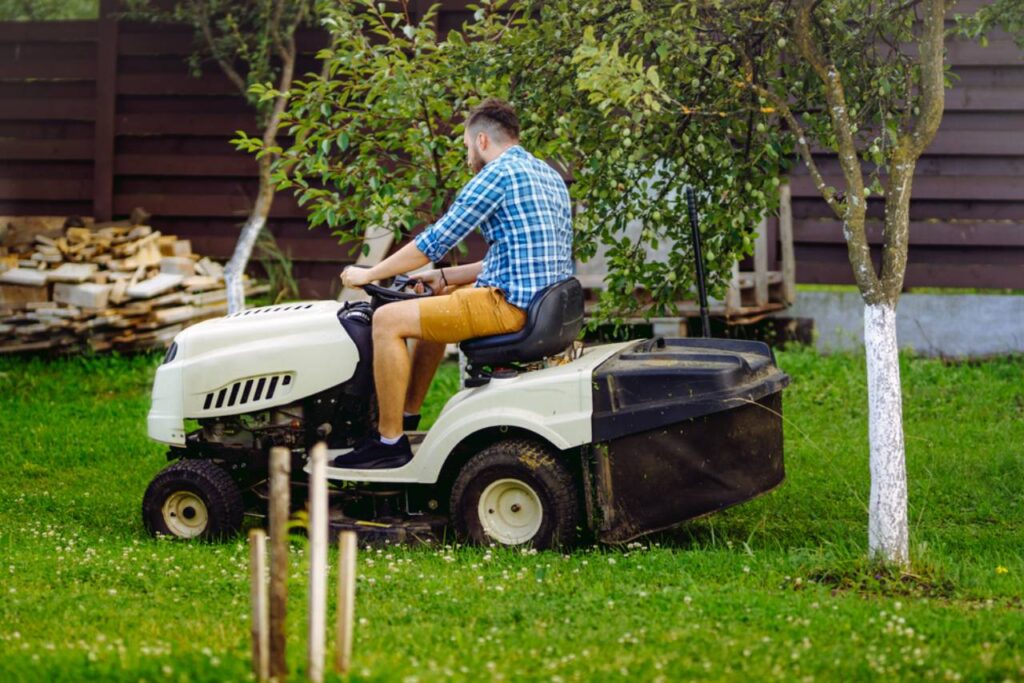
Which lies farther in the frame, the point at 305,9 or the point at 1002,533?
the point at 305,9

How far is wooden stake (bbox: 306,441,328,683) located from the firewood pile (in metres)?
6.85

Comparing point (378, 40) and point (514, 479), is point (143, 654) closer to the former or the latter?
point (514, 479)

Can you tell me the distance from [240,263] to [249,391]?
432cm

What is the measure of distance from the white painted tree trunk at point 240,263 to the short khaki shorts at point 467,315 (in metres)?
4.33

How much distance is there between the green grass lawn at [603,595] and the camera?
3.82 meters

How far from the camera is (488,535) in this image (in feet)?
17.5

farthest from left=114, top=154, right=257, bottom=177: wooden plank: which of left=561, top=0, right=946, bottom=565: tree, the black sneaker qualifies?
the black sneaker

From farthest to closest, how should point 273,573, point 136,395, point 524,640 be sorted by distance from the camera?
point 136,395 < point 524,640 < point 273,573

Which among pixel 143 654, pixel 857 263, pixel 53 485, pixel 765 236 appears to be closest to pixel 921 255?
pixel 765 236

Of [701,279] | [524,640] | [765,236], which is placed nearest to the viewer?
[524,640]

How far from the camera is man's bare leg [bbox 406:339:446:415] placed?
223 inches

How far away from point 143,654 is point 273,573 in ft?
2.10

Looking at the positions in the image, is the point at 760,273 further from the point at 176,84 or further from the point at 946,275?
the point at 176,84

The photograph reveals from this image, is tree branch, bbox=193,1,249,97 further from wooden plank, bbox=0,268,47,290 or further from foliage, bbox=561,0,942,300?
foliage, bbox=561,0,942,300
